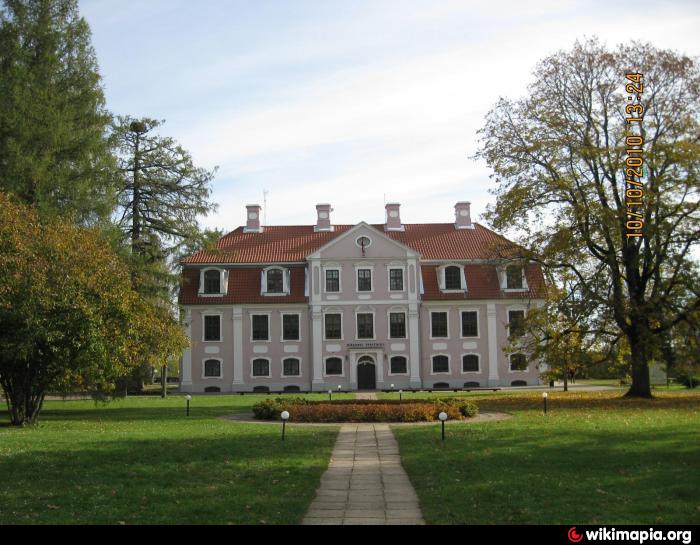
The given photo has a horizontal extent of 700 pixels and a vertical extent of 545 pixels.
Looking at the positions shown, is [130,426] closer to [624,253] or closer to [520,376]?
[624,253]

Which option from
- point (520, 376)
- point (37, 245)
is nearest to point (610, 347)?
point (520, 376)

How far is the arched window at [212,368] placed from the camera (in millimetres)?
46688

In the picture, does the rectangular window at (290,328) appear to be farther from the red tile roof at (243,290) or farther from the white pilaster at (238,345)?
the white pilaster at (238,345)

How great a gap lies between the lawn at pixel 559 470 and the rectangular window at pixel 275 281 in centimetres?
2785

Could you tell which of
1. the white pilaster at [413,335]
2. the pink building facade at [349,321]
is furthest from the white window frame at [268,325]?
the white pilaster at [413,335]

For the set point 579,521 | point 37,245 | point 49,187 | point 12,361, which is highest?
point 49,187

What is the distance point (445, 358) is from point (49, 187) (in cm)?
2713

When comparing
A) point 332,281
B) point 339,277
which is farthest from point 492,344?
point 332,281

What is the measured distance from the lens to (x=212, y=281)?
4747 centimetres

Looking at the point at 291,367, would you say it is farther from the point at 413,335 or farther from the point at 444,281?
the point at 444,281

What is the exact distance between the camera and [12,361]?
2109 centimetres

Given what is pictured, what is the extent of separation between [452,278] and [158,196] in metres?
19.2
